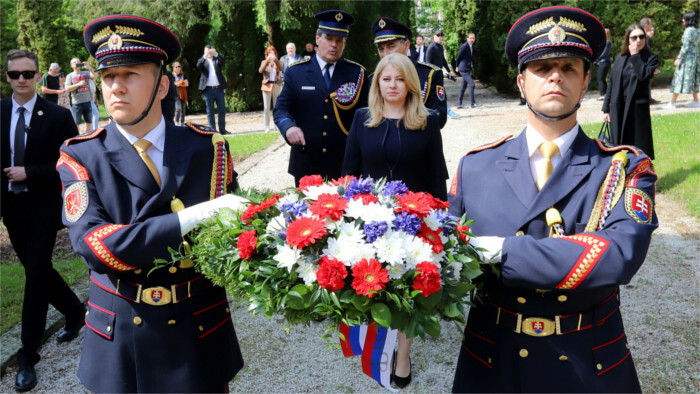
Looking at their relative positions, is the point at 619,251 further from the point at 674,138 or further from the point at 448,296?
the point at 674,138

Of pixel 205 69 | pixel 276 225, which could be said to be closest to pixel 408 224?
pixel 276 225

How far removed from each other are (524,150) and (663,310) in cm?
346

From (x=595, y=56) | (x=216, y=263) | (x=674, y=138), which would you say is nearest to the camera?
(x=216, y=263)

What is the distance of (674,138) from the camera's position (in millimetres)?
10422

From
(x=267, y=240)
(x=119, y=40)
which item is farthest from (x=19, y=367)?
(x=267, y=240)

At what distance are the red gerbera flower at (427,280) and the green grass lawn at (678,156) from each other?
268 inches

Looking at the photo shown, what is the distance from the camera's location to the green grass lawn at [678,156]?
789cm

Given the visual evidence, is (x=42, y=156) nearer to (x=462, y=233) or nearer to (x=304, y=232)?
(x=304, y=232)

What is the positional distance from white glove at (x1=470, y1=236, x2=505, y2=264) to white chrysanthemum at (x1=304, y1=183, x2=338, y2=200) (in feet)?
A: 1.75

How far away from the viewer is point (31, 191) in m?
4.26

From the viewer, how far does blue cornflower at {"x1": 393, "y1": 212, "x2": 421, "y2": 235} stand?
1859mm

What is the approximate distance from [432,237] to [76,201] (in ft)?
4.76

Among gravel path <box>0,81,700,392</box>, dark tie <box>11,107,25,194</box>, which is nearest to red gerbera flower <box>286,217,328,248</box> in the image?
gravel path <box>0,81,700,392</box>

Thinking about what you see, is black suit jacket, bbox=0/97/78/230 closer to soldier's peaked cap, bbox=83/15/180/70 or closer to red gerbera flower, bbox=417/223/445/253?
soldier's peaked cap, bbox=83/15/180/70
